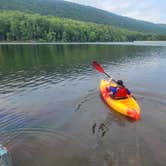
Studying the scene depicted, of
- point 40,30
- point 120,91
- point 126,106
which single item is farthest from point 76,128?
point 40,30

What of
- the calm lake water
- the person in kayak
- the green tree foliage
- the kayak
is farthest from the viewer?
the green tree foliage

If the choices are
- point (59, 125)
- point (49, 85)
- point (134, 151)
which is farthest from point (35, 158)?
point (49, 85)

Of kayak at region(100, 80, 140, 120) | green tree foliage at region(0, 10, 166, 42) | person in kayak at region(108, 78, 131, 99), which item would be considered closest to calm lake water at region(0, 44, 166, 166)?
kayak at region(100, 80, 140, 120)

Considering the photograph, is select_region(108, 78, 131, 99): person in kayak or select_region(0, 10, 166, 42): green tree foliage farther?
select_region(0, 10, 166, 42): green tree foliage

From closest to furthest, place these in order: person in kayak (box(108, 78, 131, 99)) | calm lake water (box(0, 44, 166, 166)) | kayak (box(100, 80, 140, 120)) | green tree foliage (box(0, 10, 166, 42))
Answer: calm lake water (box(0, 44, 166, 166)) → kayak (box(100, 80, 140, 120)) → person in kayak (box(108, 78, 131, 99)) → green tree foliage (box(0, 10, 166, 42))

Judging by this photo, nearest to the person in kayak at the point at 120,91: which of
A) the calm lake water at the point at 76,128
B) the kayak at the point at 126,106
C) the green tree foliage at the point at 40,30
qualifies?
the kayak at the point at 126,106

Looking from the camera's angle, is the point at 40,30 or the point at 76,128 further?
the point at 40,30

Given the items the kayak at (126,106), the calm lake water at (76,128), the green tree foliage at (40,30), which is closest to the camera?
the calm lake water at (76,128)

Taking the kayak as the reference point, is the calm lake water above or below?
below

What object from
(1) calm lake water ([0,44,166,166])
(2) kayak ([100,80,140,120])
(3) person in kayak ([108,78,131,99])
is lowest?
(1) calm lake water ([0,44,166,166])

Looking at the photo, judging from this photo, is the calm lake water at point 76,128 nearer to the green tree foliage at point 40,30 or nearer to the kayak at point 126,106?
the kayak at point 126,106

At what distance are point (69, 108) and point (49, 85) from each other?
7.54 meters

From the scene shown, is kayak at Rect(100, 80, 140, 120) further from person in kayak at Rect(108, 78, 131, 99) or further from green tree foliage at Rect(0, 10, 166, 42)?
green tree foliage at Rect(0, 10, 166, 42)

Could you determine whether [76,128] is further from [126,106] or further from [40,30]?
[40,30]
